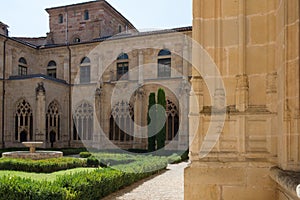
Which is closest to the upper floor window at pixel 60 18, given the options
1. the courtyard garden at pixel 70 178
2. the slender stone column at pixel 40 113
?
the slender stone column at pixel 40 113

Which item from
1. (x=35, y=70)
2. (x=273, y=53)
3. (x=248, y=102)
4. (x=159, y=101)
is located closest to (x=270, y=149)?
(x=248, y=102)

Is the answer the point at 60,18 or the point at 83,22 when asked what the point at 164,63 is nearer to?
the point at 83,22

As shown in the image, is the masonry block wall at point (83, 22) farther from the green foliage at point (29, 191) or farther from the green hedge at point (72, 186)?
the green foliage at point (29, 191)

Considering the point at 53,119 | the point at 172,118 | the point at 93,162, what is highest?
the point at 172,118

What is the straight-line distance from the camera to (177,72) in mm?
22016

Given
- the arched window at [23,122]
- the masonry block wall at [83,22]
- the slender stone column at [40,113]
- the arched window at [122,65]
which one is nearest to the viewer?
the slender stone column at [40,113]

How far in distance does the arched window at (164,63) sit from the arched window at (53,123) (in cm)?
794

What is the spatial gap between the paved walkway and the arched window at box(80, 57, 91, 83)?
15.6m

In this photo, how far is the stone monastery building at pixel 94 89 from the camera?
21562 mm

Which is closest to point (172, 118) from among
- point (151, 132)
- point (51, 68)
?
point (151, 132)

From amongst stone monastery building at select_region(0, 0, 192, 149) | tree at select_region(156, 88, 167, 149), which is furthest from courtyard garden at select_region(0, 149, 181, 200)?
stone monastery building at select_region(0, 0, 192, 149)

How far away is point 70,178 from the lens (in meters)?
6.70

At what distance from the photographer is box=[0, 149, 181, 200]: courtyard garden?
5645mm

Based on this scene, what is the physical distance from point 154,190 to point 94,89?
643 inches
